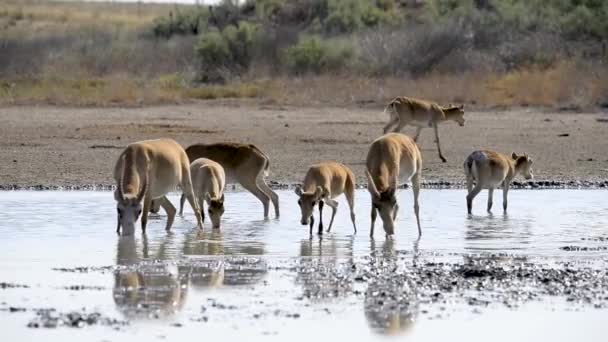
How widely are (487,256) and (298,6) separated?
42716mm

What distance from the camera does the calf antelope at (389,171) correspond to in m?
14.2

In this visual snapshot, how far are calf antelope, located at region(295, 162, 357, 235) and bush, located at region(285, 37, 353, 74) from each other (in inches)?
958

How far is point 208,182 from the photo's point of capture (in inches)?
615

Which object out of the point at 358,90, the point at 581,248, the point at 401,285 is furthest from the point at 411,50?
the point at 401,285

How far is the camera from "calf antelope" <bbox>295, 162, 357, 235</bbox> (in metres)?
14.6

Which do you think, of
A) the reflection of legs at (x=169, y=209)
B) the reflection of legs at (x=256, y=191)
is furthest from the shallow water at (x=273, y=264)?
the reflection of legs at (x=256, y=191)

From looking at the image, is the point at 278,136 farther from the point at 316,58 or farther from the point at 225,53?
the point at 225,53

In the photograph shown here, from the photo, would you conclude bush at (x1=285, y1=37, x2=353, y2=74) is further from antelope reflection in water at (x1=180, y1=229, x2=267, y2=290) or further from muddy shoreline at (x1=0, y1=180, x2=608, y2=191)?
antelope reflection in water at (x1=180, y1=229, x2=267, y2=290)

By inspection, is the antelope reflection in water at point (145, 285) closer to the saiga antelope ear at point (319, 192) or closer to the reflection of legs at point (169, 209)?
the reflection of legs at point (169, 209)

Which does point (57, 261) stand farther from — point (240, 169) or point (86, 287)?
point (240, 169)

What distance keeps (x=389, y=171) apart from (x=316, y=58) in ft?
83.0

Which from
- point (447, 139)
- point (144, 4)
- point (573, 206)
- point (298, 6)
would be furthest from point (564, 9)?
point (144, 4)

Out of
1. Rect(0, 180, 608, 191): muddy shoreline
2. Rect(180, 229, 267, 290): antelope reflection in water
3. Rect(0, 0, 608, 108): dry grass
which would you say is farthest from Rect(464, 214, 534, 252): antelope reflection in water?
Rect(0, 0, 608, 108): dry grass

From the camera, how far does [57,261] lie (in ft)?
41.1
